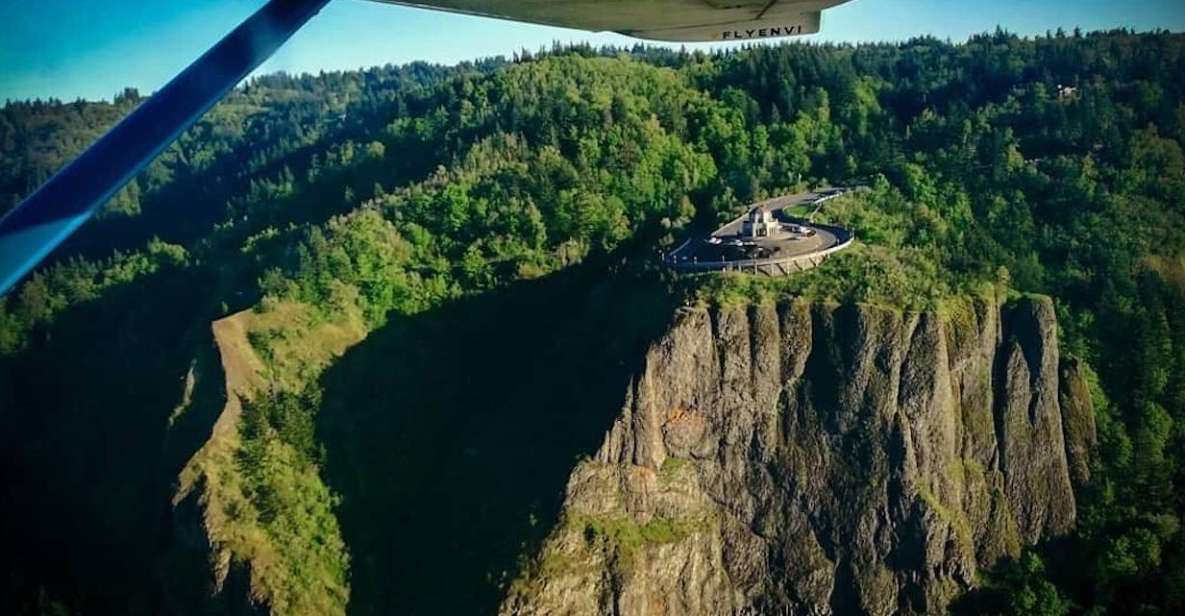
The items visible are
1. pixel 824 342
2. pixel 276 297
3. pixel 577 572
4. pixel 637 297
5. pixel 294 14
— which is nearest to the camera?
pixel 294 14

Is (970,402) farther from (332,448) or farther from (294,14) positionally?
(294,14)

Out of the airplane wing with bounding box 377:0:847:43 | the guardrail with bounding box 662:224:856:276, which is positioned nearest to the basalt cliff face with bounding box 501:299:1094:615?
Answer: the guardrail with bounding box 662:224:856:276

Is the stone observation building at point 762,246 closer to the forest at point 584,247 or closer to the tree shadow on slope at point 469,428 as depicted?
the forest at point 584,247

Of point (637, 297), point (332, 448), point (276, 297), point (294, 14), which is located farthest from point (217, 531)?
point (294, 14)

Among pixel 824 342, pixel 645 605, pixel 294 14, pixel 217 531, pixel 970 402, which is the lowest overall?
pixel 645 605

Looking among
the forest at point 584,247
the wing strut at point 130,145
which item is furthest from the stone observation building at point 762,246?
the wing strut at point 130,145

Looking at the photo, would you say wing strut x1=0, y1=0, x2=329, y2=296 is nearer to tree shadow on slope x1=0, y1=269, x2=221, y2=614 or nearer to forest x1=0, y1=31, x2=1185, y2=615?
forest x1=0, y1=31, x2=1185, y2=615
